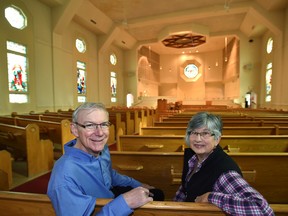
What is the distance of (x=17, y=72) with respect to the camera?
7.04 meters

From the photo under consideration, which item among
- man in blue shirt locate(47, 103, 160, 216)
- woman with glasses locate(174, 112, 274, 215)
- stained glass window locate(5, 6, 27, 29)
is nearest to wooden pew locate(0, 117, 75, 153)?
man in blue shirt locate(47, 103, 160, 216)

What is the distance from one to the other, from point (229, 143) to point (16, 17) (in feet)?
27.7

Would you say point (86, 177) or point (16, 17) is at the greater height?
point (16, 17)

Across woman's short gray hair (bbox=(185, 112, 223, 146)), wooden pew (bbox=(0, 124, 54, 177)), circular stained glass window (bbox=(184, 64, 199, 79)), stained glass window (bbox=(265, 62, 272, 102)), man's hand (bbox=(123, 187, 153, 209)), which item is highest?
circular stained glass window (bbox=(184, 64, 199, 79))

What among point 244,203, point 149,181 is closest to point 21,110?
point 149,181

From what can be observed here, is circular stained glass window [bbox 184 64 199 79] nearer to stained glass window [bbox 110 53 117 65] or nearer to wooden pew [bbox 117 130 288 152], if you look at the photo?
stained glass window [bbox 110 53 117 65]

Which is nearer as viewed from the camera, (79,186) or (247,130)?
(79,186)

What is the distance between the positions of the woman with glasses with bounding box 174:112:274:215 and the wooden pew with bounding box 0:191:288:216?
60mm

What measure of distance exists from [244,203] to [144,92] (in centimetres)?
1598

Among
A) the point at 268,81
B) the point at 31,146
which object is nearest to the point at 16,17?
the point at 31,146

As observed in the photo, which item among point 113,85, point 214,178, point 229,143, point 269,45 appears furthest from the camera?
point 113,85

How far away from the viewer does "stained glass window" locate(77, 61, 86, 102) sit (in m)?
10.5

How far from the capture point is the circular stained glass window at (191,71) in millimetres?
18953

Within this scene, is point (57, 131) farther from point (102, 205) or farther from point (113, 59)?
point (113, 59)
